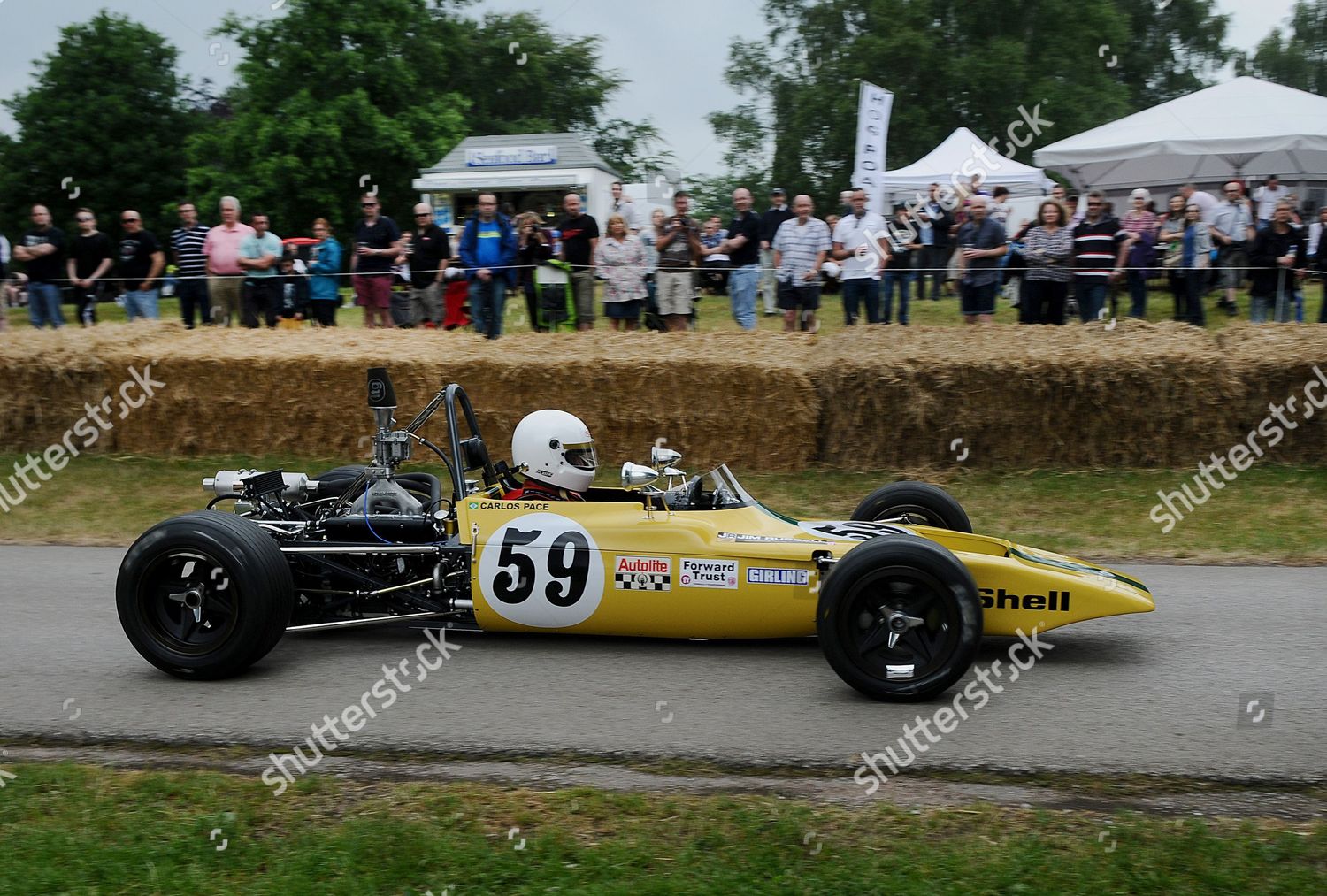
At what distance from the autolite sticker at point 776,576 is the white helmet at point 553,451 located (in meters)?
1.04

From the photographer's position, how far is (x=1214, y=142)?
57.1 ft

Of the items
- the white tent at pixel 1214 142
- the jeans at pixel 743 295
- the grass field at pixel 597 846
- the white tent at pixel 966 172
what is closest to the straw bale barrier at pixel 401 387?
the jeans at pixel 743 295

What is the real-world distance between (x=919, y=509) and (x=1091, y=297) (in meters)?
6.29

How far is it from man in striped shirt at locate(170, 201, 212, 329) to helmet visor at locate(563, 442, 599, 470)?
841 cm

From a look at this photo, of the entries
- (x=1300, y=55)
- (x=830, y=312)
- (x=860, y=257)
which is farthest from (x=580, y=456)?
(x=1300, y=55)

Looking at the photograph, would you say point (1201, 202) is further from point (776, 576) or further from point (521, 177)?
point (521, 177)

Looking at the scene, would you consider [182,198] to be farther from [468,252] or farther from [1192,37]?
[1192,37]

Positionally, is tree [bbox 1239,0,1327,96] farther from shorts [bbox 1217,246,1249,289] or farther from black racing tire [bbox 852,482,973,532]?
black racing tire [bbox 852,482,973,532]

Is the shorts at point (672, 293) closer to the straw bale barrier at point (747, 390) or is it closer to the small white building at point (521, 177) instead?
the straw bale barrier at point (747, 390)

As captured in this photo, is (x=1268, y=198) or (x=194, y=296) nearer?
(x=194, y=296)

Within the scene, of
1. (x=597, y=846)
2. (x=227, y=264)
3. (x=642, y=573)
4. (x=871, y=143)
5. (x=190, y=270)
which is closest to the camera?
(x=597, y=846)

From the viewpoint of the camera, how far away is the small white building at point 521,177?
87.3 feet

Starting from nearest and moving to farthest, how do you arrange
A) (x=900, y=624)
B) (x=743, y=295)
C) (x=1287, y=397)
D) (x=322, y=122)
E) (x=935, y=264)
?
(x=900, y=624)
(x=1287, y=397)
(x=743, y=295)
(x=935, y=264)
(x=322, y=122)

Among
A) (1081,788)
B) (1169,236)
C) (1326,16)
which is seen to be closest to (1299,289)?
(1169,236)
